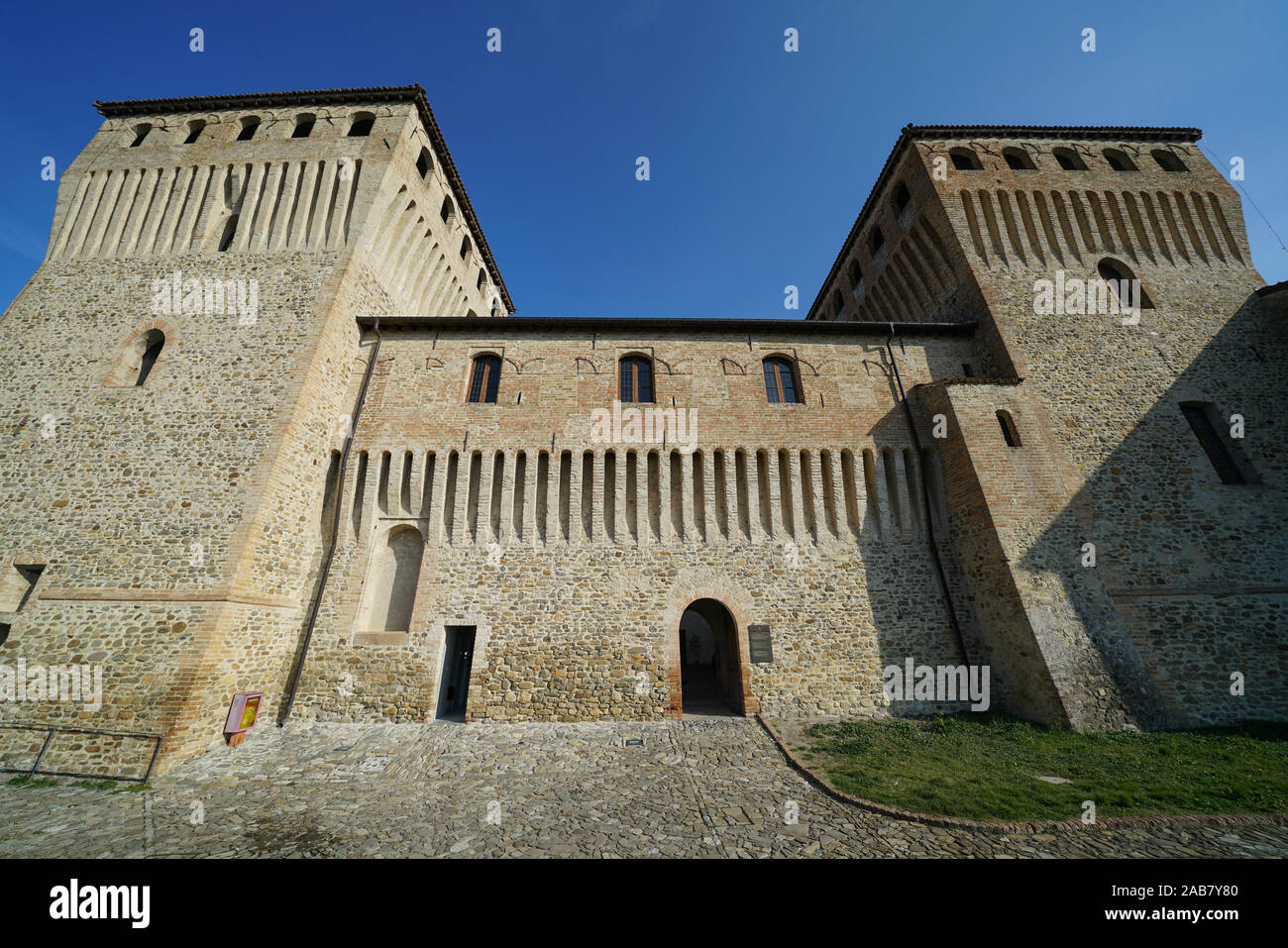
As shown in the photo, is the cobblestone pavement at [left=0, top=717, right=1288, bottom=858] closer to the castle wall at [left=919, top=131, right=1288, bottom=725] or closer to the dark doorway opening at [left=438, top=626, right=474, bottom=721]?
the dark doorway opening at [left=438, top=626, right=474, bottom=721]

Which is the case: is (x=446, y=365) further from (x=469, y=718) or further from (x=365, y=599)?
(x=469, y=718)

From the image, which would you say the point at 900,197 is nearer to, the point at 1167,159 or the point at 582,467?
the point at 1167,159

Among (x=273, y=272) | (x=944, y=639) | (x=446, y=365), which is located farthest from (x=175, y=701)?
(x=944, y=639)

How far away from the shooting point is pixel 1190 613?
966cm

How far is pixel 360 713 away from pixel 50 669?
493 centimetres

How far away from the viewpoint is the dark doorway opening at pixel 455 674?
1013 cm

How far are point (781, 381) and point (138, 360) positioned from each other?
1613cm

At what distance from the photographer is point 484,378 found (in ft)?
41.5

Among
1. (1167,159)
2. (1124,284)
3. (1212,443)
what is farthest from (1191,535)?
(1167,159)

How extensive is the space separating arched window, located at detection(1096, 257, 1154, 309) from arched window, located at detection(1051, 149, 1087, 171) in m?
3.97

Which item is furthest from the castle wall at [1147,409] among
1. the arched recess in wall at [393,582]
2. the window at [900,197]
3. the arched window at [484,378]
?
the arched recess in wall at [393,582]

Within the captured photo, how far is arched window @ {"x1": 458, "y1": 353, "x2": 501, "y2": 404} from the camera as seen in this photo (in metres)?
12.4

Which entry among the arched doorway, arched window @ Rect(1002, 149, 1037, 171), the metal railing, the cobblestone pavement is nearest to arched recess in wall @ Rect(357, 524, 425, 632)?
the cobblestone pavement

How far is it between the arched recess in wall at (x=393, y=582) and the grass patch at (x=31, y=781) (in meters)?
4.35
